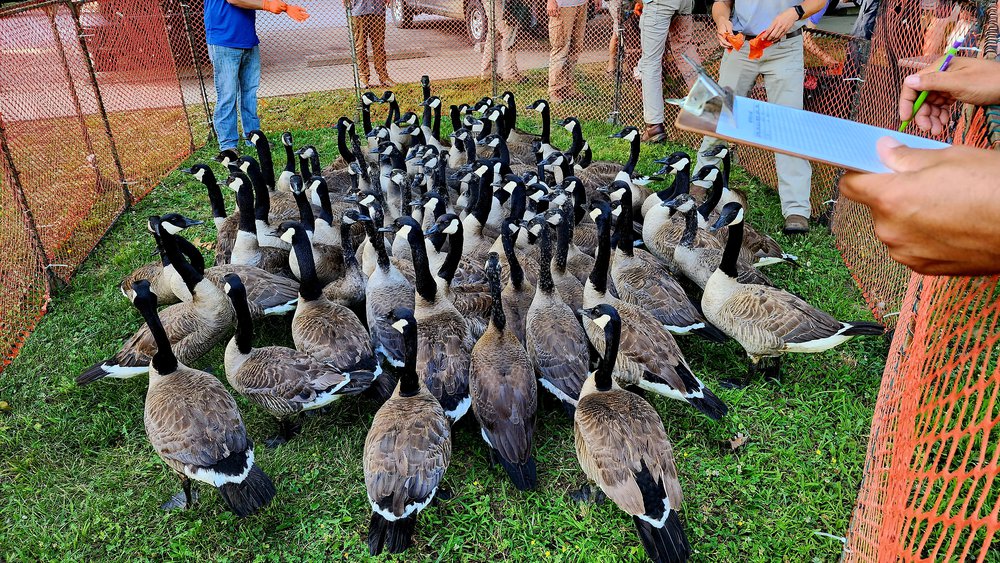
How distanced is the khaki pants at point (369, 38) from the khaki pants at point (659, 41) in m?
5.58

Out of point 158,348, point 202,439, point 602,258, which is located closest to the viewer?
point 202,439

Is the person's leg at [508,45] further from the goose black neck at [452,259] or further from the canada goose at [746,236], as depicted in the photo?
the goose black neck at [452,259]

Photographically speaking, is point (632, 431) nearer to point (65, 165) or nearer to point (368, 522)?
point (368, 522)

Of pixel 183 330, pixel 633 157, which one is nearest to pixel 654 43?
pixel 633 157

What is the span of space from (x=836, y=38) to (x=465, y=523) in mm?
7865

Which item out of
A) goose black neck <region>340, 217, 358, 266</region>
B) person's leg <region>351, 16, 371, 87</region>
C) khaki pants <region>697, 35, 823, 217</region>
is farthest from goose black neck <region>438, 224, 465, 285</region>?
person's leg <region>351, 16, 371, 87</region>

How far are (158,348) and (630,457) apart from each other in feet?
12.3

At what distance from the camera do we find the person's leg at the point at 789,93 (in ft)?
→ 23.9

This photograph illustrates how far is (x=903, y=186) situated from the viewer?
1.73 metres

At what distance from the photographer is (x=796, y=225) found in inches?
309

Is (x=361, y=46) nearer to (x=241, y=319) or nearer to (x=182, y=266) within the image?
(x=182, y=266)

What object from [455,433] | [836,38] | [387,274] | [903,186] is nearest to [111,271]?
[387,274]

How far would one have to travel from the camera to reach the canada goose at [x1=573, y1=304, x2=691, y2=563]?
12.6 feet

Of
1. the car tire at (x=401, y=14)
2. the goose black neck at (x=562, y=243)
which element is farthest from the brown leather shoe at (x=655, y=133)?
the car tire at (x=401, y=14)
